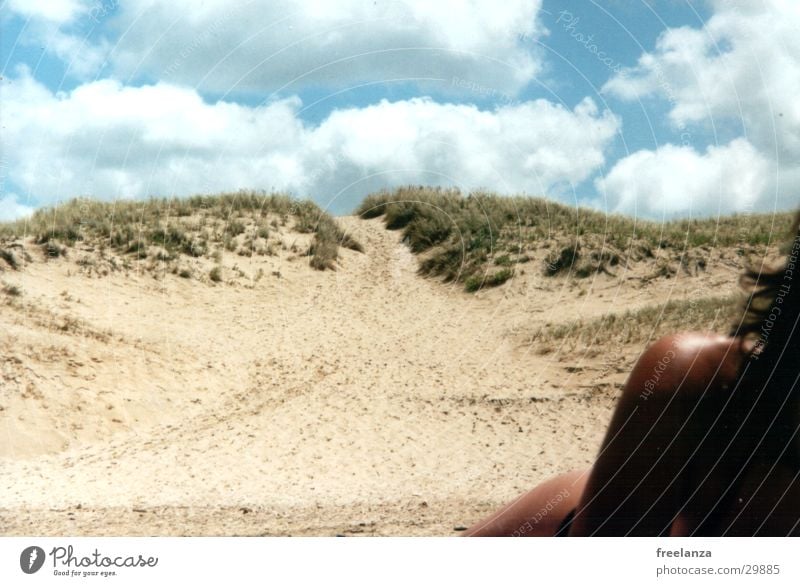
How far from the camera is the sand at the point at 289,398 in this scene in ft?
18.1

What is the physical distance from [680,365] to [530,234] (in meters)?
12.5

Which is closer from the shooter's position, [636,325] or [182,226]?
[636,325]

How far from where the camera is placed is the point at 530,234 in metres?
13.3

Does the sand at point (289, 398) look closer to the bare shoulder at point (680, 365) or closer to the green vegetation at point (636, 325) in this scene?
the green vegetation at point (636, 325)

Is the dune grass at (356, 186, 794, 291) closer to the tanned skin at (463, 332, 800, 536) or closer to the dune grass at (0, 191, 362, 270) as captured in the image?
the dune grass at (0, 191, 362, 270)

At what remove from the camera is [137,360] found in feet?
28.7

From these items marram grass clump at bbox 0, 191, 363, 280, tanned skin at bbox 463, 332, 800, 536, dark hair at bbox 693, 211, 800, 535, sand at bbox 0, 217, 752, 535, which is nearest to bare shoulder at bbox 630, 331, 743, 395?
tanned skin at bbox 463, 332, 800, 536

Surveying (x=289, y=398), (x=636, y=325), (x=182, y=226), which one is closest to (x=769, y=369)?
(x=289, y=398)

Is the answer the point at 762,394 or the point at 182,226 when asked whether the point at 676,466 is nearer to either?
the point at 762,394

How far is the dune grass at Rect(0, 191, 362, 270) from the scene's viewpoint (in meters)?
11.4

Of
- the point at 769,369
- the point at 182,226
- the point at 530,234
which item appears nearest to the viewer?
the point at 769,369
